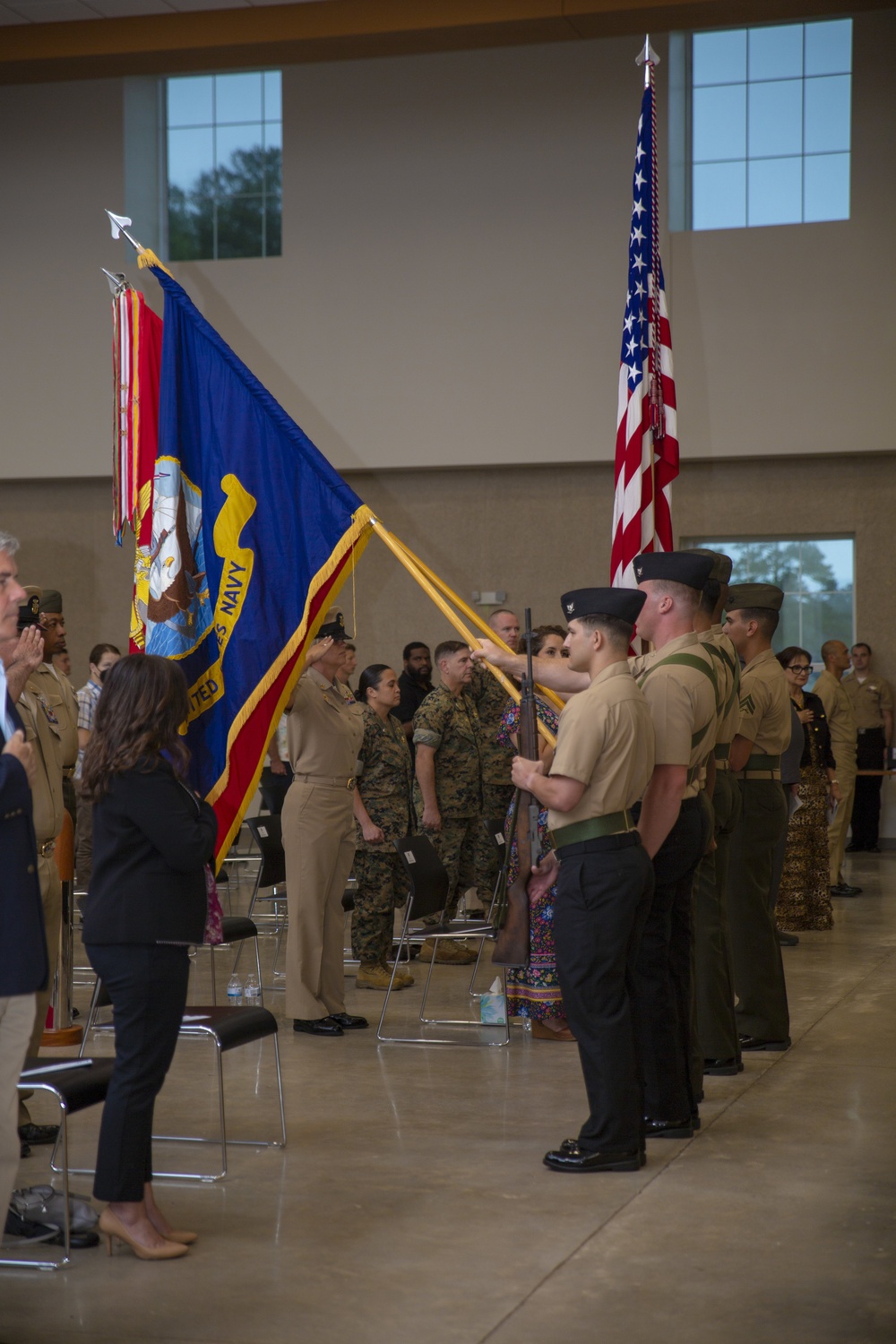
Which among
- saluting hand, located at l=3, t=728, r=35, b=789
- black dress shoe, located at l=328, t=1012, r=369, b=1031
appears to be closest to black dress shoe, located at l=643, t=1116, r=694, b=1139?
black dress shoe, located at l=328, t=1012, r=369, b=1031

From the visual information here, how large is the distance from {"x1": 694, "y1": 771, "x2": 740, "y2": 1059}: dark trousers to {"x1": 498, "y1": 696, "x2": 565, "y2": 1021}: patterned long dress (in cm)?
77

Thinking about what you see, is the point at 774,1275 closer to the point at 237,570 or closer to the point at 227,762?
the point at 227,762

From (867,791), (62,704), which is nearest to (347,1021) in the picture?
(62,704)

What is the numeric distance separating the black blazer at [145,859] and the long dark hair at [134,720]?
0.10ft

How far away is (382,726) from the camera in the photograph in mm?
7070

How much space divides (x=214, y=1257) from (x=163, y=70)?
11788 mm

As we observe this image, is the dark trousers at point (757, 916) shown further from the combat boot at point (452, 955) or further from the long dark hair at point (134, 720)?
the long dark hair at point (134, 720)

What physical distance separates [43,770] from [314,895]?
1.88m

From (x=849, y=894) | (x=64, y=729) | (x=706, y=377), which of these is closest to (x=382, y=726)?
(x=64, y=729)

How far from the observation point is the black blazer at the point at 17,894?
9.07ft

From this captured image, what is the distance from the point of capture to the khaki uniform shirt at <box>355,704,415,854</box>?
700 centimetres

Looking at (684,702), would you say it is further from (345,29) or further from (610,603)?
(345,29)

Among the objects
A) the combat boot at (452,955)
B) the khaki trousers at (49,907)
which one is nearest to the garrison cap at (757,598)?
the combat boot at (452,955)

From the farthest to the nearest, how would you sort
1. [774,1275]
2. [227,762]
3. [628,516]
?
[628,516] < [227,762] < [774,1275]
